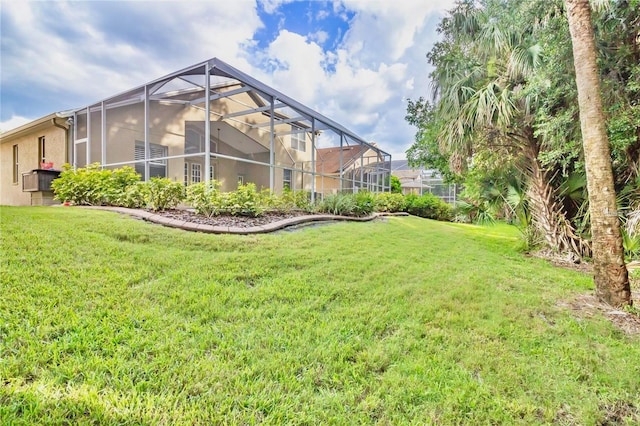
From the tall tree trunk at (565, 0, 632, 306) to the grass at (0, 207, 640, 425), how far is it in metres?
0.62

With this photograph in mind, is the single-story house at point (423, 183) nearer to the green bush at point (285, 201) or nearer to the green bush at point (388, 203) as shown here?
the green bush at point (388, 203)

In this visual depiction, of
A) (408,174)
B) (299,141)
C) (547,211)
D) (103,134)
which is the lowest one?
(547,211)

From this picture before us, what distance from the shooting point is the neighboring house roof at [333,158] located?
65.5 ft

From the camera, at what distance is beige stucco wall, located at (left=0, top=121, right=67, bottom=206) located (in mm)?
11520

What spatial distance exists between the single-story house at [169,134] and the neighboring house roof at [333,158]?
3.62 m

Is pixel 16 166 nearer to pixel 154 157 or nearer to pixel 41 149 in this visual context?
pixel 41 149

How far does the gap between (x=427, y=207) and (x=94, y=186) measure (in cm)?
1541

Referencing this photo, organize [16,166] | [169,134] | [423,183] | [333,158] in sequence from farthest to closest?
[423,183], [333,158], [16,166], [169,134]

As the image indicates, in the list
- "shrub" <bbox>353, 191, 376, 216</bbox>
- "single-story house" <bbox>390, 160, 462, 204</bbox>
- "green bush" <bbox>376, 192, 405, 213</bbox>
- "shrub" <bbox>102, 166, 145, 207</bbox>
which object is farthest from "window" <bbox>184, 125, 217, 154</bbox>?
"single-story house" <bbox>390, 160, 462, 204</bbox>

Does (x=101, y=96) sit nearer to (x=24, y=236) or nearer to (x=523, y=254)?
(x=24, y=236)

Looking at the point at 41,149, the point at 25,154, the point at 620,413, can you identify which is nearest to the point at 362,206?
the point at 620,413

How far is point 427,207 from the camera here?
17031 mm

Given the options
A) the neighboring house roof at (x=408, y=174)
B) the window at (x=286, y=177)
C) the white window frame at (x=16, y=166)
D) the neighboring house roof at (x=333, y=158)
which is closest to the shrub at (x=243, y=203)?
the window at (x=286, y=177)

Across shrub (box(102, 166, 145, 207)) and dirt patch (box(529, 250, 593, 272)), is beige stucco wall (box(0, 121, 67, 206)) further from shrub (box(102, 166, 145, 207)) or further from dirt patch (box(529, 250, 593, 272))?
dirt patch (box(529, 250, 593, 272))
